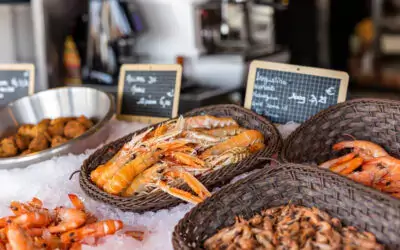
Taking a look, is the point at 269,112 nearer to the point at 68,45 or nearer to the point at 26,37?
the point at 68,45

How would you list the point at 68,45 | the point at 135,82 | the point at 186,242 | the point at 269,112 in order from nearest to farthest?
the point at 186,242 → the point at 269,112 → the point at 135,82 → the point at 68,45

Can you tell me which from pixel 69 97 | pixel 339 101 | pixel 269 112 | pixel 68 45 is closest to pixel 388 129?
pixel 339 101

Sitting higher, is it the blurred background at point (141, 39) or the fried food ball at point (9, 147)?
the blurred background at point (141, 39)

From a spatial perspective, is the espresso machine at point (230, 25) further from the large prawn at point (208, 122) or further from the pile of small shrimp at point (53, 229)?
the pile of small shrimp at point (53, 229)

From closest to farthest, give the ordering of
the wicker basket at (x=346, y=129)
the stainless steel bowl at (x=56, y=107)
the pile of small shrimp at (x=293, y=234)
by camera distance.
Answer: the pile of small shrimp at (x=293, y=234) < the wicker basket at (x=346, y=129) < the stainless steel bowl at (x=56, y=107)

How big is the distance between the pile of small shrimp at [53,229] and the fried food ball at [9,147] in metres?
0.67

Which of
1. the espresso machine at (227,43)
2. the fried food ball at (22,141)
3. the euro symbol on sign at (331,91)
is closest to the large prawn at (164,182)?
the euro symbol on sign at (331,91)

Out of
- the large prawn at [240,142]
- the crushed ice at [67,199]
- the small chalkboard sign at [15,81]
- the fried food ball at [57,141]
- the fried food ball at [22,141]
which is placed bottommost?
the crushed ice at [67,199]

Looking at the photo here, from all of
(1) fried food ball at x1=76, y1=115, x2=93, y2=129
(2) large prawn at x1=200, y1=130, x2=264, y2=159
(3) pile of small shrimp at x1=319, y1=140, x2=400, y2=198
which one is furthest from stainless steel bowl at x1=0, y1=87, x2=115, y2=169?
(3) pile of small shrimp at x1=319, y1=140, x2=400, y2=198

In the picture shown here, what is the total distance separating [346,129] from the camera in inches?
76.7

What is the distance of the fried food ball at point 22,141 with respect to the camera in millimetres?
2363

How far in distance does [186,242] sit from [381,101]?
3.20ft

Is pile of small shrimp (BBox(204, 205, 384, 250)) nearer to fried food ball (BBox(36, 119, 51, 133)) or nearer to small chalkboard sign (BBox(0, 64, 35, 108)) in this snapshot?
fried food ball (BBox(36, 119, 51, 133))

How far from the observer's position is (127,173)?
1.77 m
